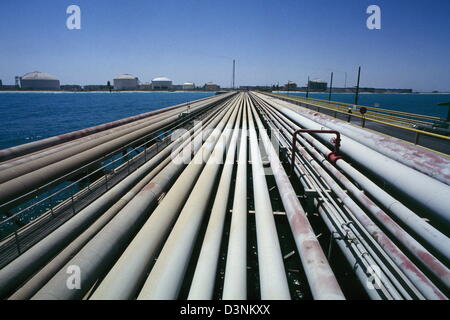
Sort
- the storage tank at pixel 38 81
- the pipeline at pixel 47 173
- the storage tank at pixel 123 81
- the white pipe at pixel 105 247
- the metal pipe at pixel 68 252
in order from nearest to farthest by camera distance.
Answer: the white pipe at pixel 105 247 → the metal pipe at pixel 68 252 → the pipeline at pixel 47 173 → the storage tank at pixel 38 81 → the storage tank at pixel 123 81

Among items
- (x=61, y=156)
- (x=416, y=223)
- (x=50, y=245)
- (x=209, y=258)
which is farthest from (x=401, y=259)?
(x=61, y=156)

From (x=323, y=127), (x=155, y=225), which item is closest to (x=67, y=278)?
(x=155, y=225)

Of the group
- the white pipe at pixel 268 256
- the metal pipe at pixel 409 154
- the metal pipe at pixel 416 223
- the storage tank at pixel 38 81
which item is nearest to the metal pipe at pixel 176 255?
the white pipe at pixel 268 256

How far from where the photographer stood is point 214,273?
3531 mm

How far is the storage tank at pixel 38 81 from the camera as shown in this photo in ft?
579

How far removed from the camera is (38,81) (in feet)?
581

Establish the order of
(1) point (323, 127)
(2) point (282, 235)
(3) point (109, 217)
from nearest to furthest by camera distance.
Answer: (3) point (109, 217)
(2) point (282, 235)
(1) point (323, 127)

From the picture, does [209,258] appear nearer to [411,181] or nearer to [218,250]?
[218,250]

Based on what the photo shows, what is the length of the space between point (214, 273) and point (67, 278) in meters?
2.00

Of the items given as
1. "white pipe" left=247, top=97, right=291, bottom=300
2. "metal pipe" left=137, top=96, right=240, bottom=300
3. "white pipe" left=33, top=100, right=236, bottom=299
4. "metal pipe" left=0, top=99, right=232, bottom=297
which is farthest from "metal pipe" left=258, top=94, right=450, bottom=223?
"metal pipe" left=0, top=99, right=232, bottom=297

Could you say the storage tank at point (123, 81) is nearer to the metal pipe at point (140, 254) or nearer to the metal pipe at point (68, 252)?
the metal pipe at point (68, 252)

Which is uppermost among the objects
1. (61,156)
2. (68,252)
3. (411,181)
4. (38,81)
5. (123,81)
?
(123,81)
